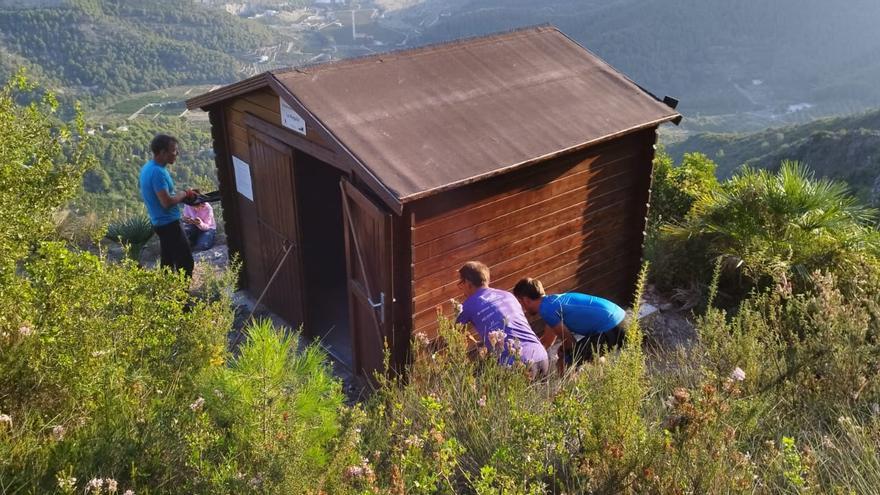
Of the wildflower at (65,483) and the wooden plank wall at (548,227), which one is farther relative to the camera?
the wooden plank wall at (548,227)

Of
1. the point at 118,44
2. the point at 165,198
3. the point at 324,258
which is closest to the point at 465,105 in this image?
the point at 324,258

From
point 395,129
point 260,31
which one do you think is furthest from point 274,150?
point 260,31

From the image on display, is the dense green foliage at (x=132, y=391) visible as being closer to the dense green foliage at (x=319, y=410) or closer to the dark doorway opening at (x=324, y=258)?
the dense green foliage at (x=319, y=410)

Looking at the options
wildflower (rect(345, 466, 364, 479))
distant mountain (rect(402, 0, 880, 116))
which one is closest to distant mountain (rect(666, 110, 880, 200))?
wildflower (rect(345, 466, 364, 479))

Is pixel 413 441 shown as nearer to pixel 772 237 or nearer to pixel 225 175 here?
pixel 225 175

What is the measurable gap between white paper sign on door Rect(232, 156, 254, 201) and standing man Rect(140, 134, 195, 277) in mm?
518

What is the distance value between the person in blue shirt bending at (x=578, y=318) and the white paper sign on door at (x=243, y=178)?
3.41 m

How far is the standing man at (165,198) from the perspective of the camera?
6.58 metres

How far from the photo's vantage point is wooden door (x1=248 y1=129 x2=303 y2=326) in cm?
646

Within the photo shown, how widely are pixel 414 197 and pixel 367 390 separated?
90.8 inches

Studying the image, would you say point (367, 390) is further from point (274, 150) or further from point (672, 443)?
point (672, 443)

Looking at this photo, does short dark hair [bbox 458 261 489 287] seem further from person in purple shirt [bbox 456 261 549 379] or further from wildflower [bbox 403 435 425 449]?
wildflower [bbox 403 435 425 449]

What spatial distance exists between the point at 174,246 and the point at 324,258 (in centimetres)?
169

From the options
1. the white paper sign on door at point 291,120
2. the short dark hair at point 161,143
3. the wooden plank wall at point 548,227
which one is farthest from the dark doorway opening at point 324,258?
the wooden plank wall at point 548,227
